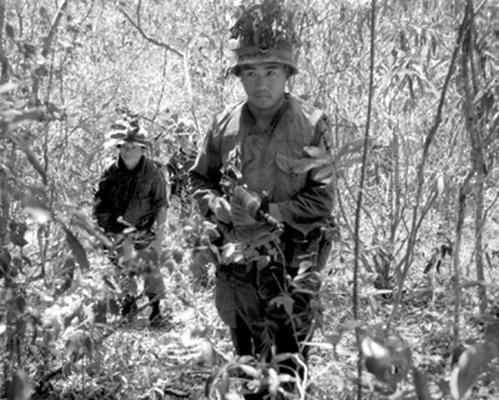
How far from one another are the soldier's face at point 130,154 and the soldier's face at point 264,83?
1.84 metres

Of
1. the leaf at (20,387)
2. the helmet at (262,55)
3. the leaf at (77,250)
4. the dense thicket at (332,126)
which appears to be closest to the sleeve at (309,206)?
the dense thicket at (332,126)

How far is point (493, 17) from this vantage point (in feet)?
8.66

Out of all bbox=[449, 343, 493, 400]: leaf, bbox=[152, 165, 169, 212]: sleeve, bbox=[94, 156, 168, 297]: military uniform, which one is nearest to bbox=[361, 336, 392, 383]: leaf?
bbox=[449, 343, 493, 400]: leaf

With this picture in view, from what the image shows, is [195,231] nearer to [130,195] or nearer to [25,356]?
[25,356]

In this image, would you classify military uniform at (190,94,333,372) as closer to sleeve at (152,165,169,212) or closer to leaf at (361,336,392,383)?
leaf at (361,336,392,383)

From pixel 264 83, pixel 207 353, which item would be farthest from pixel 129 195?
pixel 207 353

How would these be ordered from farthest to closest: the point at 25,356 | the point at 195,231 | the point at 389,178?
1. the point at 389,178
2. the point at 25,356
3. the point at 195,231

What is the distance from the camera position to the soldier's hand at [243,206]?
261 cm

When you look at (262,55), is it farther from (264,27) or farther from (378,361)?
(378,361)

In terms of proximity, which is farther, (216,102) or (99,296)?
(216,102)

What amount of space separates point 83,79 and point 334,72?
2511mm

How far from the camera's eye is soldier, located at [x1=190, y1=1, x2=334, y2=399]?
9.50ft

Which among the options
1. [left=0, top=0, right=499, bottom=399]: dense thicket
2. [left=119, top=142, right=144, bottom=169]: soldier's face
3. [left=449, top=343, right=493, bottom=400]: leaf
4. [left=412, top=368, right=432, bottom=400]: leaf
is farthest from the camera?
[left=119, top=142, right=144, bottom=169]: soldier's face

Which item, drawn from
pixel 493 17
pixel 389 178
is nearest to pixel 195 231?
pixel 493 17
